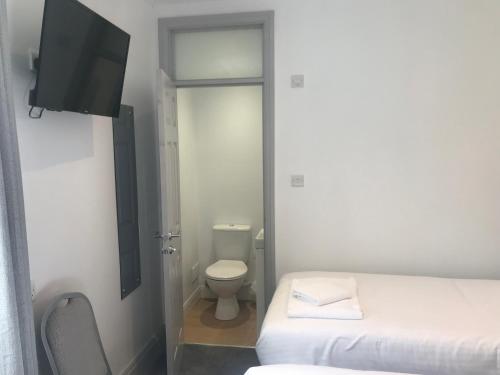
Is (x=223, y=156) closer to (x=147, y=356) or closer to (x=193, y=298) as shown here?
(x=193, y=298)

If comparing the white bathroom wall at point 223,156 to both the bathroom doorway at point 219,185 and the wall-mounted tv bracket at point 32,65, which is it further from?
the wall-mounted tv bracket at point 32,65

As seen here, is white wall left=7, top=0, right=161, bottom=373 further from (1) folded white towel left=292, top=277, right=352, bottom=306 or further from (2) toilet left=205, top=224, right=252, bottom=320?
(1) folded white towel left=292, top=277, right=352, bottom=306

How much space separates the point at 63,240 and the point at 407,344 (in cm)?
176

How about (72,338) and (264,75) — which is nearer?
(72,338)

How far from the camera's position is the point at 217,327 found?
11.5 feet

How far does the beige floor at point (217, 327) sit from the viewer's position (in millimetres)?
3264

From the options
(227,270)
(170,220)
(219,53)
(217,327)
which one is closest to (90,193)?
(170,220)

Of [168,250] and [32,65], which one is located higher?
[32,65]

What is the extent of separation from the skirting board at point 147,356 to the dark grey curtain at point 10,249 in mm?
1339

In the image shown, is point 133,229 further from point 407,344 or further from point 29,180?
point 407,344

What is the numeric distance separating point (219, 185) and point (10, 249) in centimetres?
277

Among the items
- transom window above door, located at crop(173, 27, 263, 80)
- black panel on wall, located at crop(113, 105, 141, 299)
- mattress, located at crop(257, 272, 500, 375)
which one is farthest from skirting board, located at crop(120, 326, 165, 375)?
transom window above door, located at crop(173, 27, 263, 80)

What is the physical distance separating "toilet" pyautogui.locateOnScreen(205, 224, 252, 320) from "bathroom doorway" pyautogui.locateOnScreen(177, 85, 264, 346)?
0.01 m

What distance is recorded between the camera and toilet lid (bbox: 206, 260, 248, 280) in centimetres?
349
